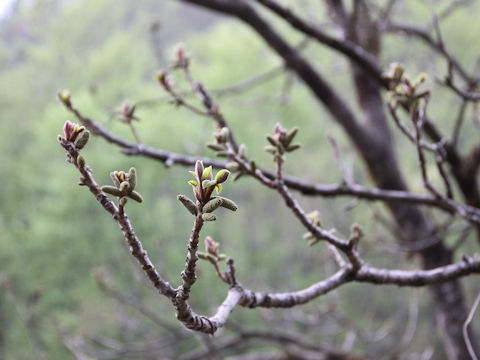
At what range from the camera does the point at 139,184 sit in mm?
9305

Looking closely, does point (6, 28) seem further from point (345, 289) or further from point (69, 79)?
point (345, 289)

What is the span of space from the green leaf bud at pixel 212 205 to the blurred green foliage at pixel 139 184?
5.49 meters

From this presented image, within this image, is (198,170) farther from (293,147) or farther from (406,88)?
(406,88)

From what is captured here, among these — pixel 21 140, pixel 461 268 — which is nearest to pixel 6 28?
pixel 21 140

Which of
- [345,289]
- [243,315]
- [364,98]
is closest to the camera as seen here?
[364,98]

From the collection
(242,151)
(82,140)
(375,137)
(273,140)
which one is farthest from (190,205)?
(375,137)

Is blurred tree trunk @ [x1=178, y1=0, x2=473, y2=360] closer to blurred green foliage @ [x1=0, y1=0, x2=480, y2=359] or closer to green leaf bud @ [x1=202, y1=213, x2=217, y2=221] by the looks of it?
green leaf bud @ [x1=202, y1=213, x2=217, y2=221]

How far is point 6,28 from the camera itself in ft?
50.5

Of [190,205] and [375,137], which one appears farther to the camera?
[375,137]

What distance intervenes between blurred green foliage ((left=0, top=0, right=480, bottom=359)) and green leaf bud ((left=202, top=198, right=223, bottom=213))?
5.49m

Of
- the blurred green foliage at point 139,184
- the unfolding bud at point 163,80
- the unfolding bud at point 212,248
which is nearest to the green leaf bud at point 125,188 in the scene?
the unfolding bud at point 212,248

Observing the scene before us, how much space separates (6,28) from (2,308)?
36.8 ft

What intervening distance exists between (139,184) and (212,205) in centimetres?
912

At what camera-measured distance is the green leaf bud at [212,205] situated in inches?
15.7
